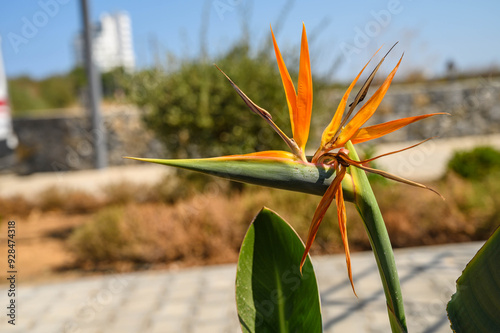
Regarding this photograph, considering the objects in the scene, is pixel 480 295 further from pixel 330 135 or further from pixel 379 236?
pixel 330 135

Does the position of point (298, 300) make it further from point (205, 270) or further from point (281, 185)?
point (205, 270)

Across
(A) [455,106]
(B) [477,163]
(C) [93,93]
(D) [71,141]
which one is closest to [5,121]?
(D) [71,141]

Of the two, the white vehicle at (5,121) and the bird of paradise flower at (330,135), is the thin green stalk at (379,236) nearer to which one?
the bird of paradise flower at (330,135)

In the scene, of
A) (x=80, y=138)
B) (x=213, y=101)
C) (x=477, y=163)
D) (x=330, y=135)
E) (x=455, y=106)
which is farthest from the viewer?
(x=455, y=106)

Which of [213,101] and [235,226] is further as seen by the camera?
[213,101]

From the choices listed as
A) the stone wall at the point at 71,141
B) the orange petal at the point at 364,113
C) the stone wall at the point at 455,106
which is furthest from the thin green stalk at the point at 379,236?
the stone wall at the point at 455,106

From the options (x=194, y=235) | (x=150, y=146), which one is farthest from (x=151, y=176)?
(x=194, y=235)
